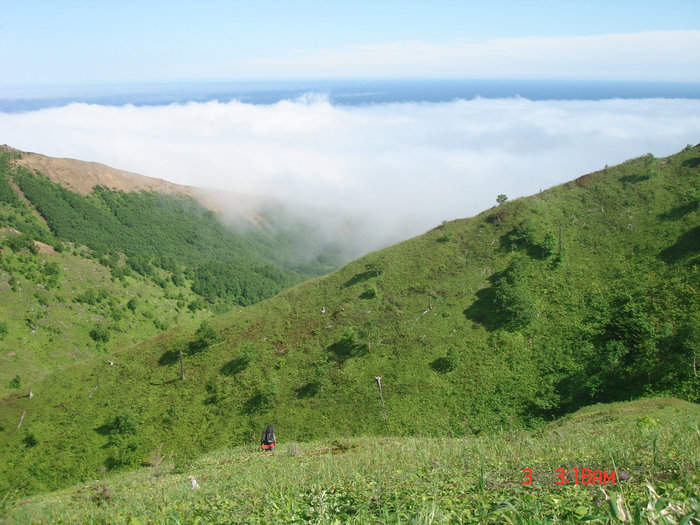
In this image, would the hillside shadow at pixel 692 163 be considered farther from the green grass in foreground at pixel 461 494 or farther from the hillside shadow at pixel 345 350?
the green grass in foreground at pixel 461 494

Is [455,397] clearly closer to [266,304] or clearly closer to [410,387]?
[410,387]

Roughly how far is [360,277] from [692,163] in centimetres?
4677

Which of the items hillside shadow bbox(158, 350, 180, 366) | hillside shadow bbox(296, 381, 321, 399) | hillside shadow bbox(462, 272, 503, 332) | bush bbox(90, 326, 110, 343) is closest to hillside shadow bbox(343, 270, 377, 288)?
hillside shadow bbox(462, 272, 503, 332)

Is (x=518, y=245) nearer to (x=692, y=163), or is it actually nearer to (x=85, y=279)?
(x=692, y=163)

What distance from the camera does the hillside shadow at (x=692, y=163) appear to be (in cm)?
5108

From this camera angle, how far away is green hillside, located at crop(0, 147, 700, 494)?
110 ft

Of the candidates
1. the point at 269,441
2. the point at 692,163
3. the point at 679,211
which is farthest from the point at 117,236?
the point at 692,163

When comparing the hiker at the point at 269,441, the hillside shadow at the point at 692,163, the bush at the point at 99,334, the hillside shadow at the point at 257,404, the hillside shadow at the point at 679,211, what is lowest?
the bush at the point at 99,334

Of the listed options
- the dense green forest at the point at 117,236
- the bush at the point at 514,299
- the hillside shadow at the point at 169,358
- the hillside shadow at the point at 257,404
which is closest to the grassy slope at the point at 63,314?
the dense green forest at the point at 117,236

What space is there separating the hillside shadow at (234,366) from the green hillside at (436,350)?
247mm

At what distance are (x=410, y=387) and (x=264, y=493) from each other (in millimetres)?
28203

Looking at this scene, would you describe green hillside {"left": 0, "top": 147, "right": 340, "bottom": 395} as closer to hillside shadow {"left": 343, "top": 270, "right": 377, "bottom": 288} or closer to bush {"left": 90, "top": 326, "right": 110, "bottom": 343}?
bush {"left": 90, "top": 326, "right": 110, "bottom": 343}

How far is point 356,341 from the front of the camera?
4281 cm

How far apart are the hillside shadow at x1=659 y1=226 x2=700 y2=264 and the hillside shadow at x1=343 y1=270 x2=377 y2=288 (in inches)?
1259
